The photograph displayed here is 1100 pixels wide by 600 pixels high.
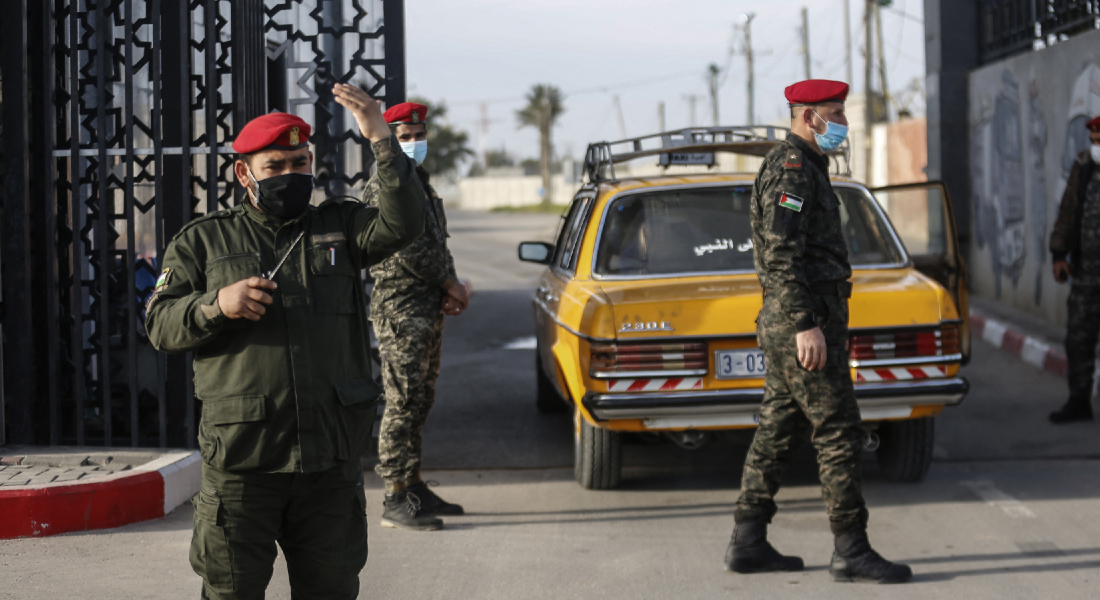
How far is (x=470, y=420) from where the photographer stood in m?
7.98

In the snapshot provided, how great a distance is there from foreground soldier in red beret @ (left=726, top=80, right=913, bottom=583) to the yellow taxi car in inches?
29.4

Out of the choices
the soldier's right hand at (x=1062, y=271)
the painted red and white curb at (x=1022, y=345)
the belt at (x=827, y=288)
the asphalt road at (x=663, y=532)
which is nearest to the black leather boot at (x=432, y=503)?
the asphalt road at (x=663, y=532)

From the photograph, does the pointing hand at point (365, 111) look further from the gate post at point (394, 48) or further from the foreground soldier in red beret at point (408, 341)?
the gate post at point (394, 48)

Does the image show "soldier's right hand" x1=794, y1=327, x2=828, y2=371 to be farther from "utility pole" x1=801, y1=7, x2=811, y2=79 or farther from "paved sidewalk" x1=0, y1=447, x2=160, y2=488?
"utility pole" x1=801, y1=7, x2=811, y2=79

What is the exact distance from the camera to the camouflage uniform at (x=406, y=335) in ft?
17.3

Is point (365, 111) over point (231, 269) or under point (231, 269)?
over

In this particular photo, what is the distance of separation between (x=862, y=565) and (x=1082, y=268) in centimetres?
390

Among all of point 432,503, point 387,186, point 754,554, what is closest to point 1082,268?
point 754,554

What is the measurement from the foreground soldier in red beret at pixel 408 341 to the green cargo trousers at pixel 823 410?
1.56 metres

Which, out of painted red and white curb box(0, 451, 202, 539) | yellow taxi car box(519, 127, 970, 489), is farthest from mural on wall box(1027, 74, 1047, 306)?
painted red and white curb box(0, 451, 202, 539)

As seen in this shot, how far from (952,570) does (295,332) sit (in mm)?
2937

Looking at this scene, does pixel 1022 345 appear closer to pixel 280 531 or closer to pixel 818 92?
pixel 818 92

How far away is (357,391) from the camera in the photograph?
307 cm

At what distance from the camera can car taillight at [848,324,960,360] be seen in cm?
530
